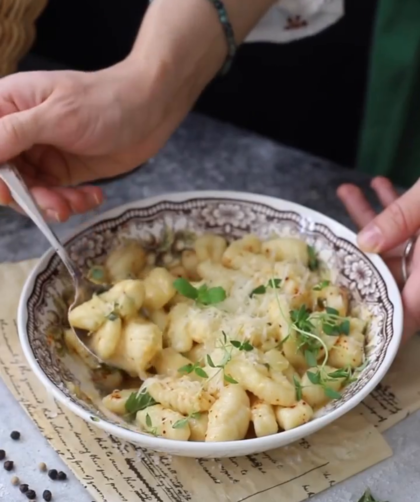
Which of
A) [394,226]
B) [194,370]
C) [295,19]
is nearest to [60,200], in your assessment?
[194,370]

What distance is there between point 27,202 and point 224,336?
0.79 ft

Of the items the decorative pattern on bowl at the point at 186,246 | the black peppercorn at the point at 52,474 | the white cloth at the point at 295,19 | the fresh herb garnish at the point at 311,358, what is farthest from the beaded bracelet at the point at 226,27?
the black peppercorn at the point at 52,474

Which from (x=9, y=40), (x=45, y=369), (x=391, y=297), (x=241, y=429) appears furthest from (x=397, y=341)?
(x=9, y=40)

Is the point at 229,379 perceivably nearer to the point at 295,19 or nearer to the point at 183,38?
the point at 183,38

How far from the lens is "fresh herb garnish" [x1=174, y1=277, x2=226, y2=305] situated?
0.75m

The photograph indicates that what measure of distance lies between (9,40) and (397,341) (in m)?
0.58

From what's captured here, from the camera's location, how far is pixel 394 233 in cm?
78

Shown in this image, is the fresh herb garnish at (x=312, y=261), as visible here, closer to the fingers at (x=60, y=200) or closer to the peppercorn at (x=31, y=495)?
the fingers at (x=60, y=200)

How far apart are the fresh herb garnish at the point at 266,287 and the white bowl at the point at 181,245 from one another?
0.27 ft

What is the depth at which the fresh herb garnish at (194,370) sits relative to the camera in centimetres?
67

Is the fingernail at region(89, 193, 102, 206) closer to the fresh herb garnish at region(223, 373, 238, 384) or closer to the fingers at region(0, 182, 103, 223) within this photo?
the fingers at region(0, 182, 103, 223)

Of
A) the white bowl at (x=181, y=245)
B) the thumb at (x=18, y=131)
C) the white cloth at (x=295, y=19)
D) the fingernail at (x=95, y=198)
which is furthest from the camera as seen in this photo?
the white cloth at (x=295, y=19)

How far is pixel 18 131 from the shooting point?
73 cm

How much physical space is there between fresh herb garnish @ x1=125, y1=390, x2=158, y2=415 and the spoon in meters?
0.10
